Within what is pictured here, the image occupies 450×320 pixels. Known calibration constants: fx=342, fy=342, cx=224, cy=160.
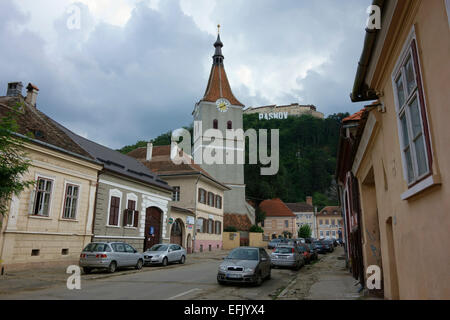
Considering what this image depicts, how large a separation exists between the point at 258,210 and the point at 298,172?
53.0 meters

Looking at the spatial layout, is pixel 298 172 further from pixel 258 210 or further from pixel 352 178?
pixel 352 178

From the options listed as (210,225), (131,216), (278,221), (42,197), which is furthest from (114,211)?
(278,221)

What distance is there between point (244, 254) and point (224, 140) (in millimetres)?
42678

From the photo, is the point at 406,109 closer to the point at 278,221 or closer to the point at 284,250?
the point at 284,250

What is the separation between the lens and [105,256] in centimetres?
1681

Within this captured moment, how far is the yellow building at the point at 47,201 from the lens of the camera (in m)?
16.7

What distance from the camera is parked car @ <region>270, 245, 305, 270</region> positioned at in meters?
21.9

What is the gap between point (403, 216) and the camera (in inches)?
230

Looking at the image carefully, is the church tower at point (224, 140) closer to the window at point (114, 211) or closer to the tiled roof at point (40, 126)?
the window at point (114, 211)

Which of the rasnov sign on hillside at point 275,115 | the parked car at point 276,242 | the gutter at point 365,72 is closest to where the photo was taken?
the gutter at point 365,72

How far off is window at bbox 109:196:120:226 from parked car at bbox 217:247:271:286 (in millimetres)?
11404

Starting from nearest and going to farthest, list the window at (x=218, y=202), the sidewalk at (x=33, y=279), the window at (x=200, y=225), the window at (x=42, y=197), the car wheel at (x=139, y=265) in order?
the sidewalk at (x=33, y=279)
the window at (x=42, y=197)
the car wheel at (x=139, y=265)
the window at (x=200, y=225)
the window at (x=218, y=202)

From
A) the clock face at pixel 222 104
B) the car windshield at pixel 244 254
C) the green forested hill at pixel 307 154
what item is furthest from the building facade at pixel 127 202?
the green forested hill at pixel 307 154

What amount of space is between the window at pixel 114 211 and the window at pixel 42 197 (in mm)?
5027
